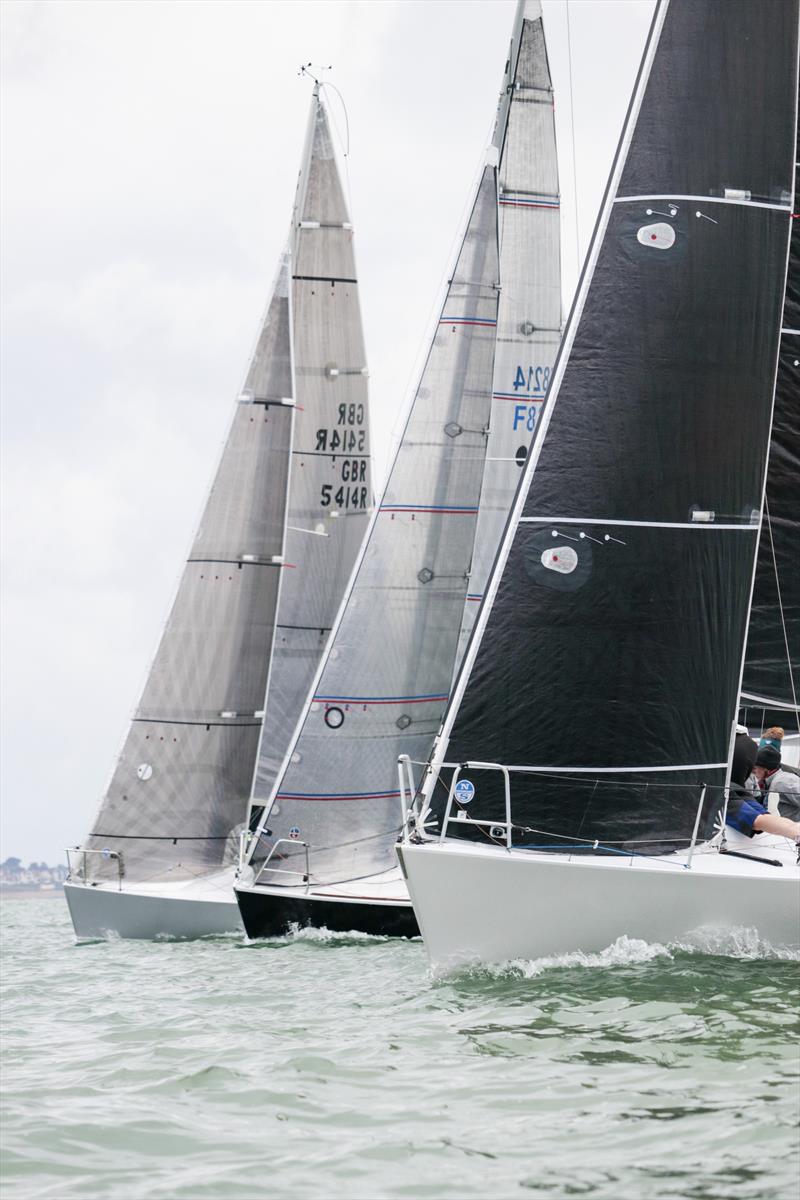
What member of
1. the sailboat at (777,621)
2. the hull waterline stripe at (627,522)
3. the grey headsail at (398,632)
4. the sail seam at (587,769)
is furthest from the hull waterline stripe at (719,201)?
the grey headsail at (398,632)

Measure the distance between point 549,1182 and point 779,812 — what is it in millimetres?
6935

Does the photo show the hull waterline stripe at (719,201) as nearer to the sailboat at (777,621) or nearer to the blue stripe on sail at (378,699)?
the sailboat at (777,621)

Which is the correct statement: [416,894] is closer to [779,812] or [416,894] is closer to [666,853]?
[666,853]

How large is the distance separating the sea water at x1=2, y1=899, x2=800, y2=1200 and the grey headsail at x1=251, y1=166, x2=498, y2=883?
5.80 m

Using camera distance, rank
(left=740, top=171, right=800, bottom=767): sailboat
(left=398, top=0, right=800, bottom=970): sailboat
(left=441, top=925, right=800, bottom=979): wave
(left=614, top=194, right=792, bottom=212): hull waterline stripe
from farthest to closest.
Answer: (left=740, top=171, right=800, bottom=767): sailboat → (left=614, top=194, right=792, bottom=212): hull waterline stripe → (left=398, top=0, right=800, bottom=970): sailboat → (left=441, top=925, right=800, bottom=979): wave

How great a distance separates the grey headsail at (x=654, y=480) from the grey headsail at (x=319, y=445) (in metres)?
9.93

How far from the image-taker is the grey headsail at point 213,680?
67.8ft

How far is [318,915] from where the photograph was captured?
1631 cm

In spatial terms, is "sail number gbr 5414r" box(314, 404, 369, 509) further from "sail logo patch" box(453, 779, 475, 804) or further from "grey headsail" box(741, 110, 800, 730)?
"sail logo patch" box(453, 779, 475, 804)

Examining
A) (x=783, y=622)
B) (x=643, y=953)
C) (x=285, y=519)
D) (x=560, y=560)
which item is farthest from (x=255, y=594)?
(x=643, y=953)

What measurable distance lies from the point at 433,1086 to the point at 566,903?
2.98 metres

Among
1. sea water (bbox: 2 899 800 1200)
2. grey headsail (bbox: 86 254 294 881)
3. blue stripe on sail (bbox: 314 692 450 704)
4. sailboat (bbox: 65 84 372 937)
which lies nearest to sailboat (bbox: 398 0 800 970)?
sea water (bbox: 2 899 800 1200)

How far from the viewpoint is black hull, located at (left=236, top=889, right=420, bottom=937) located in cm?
1597

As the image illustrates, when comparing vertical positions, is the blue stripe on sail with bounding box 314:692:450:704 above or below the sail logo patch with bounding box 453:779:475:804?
above
